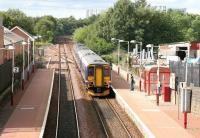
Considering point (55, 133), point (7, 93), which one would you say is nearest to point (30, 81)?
point (7, 93)

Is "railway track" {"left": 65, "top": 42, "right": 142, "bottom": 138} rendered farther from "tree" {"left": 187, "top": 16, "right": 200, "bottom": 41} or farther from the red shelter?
"tree" {"left": 187, "top": 16, "right": 200, "bottom": 41}

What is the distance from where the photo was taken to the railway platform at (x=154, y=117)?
2666 centimetres

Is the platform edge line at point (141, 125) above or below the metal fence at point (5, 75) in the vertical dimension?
below

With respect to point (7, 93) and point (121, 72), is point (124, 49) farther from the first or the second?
point (7, 93)

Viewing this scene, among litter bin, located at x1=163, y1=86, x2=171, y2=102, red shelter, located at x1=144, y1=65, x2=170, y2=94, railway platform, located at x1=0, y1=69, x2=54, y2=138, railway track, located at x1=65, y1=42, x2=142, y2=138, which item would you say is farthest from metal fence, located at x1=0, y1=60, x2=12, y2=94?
litter bin, located at x1=163, y1=86, x2=171, y2=102

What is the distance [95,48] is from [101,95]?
51800 millimetres

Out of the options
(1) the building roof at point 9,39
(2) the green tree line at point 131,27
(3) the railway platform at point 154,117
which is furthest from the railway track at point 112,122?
(2) the green tree line at point 131,27

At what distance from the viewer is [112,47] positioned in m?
94.1

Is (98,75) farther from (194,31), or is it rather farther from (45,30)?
(45,30)

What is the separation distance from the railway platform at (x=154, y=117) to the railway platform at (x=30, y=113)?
5.80m

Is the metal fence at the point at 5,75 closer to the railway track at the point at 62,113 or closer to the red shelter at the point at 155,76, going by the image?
the railway track at the point at 62,113

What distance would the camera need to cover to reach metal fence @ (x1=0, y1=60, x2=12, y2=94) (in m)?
40.1

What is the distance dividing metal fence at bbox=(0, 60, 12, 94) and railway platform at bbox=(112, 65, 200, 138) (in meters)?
9.78

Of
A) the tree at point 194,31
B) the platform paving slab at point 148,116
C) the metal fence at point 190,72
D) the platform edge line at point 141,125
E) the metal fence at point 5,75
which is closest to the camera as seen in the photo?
the platform edge line at point 141,125
